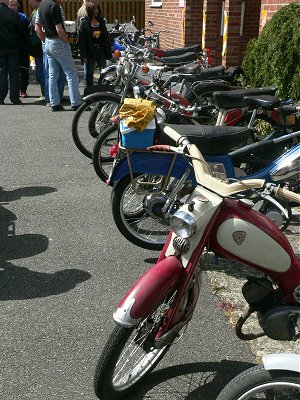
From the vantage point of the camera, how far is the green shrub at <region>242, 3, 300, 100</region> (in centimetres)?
584

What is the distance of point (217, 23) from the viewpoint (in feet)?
34.1

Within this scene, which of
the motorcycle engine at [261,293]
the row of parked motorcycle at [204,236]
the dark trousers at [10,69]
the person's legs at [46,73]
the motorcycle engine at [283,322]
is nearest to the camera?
the row of parked motorcycle at [204,236]

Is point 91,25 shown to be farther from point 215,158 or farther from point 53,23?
point 215,158

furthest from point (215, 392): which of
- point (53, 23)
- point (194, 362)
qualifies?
point (53, 23)

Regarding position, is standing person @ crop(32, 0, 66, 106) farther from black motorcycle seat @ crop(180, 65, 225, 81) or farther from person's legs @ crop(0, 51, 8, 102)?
black motorcycle seat @ crop(180, 65, 225, 81)

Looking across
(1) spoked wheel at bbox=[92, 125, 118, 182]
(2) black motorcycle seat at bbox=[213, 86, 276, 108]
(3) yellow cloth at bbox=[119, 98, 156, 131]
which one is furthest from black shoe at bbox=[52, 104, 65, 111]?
(3) yellow cloth at bbox=[119, 98, 156, 131]

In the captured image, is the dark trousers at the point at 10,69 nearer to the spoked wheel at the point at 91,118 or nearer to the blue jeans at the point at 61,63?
the blue jeans at the point at 61,63

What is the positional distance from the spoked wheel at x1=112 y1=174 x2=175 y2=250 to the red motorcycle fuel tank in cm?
136

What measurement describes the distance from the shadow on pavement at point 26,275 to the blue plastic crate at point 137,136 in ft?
3.30

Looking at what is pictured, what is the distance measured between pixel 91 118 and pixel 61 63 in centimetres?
277

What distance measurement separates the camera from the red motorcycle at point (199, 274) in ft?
7.54

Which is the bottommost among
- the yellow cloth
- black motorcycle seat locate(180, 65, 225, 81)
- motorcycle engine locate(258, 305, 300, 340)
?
motorcycle engine locate(258, 305, 300, 340)

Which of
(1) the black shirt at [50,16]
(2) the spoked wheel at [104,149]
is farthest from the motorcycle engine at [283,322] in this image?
(1) the black shirt at [50,16]

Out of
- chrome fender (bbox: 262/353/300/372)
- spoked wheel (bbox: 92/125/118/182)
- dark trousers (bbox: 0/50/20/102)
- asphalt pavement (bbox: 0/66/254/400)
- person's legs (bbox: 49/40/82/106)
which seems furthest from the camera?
dark trousers (bbox: 0/50/20/102)
